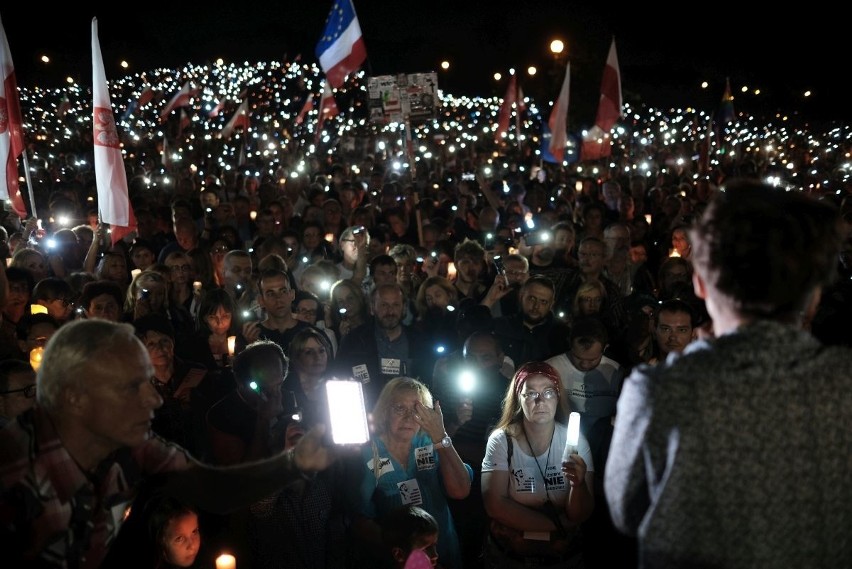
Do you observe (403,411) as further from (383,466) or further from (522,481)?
(522,481)

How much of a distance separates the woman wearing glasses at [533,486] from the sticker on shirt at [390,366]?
173 cm

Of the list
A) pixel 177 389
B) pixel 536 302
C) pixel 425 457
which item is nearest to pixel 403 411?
pixel 425 457

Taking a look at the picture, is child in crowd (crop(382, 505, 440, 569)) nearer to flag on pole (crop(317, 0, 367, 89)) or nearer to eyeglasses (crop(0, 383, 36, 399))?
eyeglasses (crop(0, 383, 36, 399))

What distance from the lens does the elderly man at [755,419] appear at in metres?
1.69

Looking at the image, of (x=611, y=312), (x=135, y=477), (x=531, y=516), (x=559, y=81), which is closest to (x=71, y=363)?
(x=135, y=477)

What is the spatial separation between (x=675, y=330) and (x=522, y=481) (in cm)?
185

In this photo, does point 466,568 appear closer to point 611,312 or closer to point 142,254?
point 611,312

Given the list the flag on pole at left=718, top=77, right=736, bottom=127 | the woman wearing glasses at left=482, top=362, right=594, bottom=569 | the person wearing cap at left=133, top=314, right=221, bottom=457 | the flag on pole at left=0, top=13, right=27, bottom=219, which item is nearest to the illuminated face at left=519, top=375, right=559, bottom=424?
the woman wearing glasses at left=482, top=362, right=594, bottom=569

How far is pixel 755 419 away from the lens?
1.69 m

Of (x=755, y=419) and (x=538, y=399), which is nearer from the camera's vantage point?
(x=755, y=419)

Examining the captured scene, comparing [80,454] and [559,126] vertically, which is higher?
[559,126]

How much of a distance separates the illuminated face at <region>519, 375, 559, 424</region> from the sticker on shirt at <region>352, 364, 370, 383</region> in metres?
1.78

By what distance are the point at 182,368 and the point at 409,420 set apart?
86.8 inches

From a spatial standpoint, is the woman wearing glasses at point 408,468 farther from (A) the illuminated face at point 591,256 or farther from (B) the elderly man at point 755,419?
(A) the illuminated face at point 591,256
